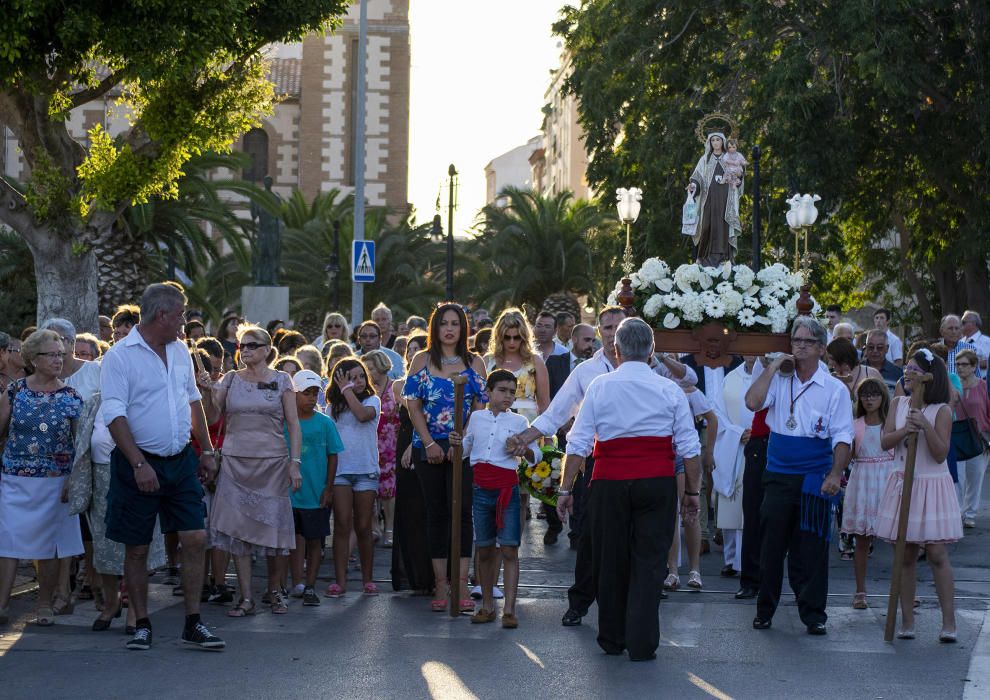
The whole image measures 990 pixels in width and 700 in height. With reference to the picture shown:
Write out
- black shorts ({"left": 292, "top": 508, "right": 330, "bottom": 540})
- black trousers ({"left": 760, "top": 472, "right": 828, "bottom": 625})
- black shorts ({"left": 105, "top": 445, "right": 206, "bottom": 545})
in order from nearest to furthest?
black shorts ({"left": 105, "top": 445, "right": 206, "bottom": 545}) < black trousers ({"left": 760, "top": 472, "right": 828, "bottom": 625}) < black shorts ({"left": 292, "top": 508, "right": 330, "bottom": 540})

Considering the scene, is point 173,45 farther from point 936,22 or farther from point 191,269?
point 936,22

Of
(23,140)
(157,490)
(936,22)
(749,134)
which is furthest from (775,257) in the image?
(157,490)

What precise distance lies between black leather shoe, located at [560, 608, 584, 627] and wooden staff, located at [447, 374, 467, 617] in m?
0.74

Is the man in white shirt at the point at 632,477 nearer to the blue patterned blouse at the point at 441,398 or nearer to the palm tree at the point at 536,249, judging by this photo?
the blue patterned blouse at the point at 441,398

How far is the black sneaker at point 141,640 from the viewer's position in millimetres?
8438

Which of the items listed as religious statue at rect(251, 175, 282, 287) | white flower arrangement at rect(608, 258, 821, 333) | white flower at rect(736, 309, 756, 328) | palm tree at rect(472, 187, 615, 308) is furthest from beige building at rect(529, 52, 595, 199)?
white flower at rect(736, 309, 756, 328)

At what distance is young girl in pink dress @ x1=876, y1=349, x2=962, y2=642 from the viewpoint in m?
9.21

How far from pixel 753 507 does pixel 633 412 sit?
2.76m

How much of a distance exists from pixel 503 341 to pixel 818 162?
52.4ft

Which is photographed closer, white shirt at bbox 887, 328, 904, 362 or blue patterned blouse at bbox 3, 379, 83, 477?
blue patterned blouse at bbox 3, 379, 83, 477

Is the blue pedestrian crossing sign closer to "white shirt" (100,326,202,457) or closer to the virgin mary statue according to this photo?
the virgin mary statue

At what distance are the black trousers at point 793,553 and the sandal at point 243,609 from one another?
3.32 metres

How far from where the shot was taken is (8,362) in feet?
33.9

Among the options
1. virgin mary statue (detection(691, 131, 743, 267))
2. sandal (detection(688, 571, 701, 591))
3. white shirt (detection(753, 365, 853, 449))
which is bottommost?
sandal (detection(688, 571, 701, 591))
